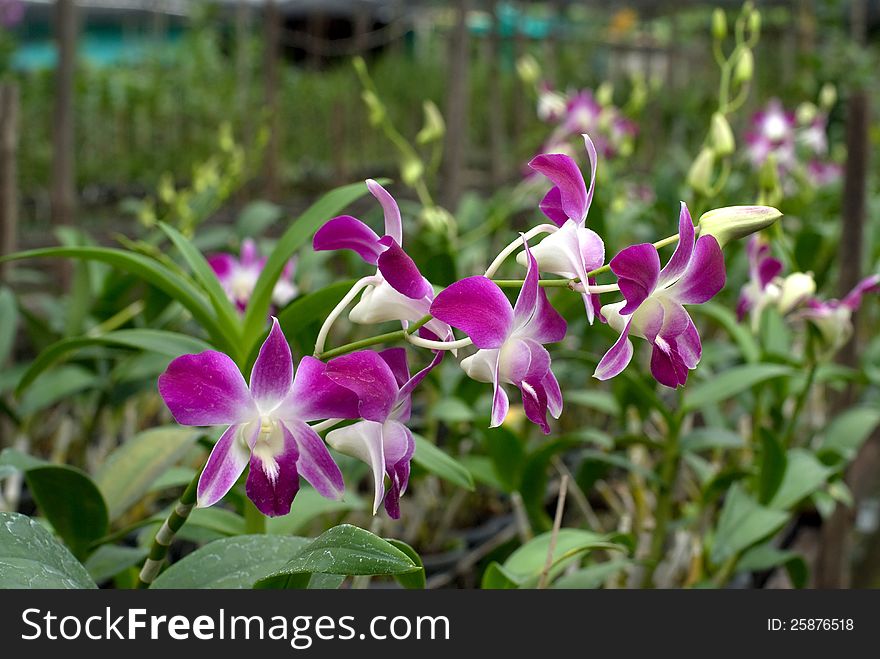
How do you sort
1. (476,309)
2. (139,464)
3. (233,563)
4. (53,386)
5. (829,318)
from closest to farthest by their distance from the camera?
(476,309) < (233,563) < (139,464) < (829,318) < (53,386)

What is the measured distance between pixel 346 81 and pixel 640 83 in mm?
2788

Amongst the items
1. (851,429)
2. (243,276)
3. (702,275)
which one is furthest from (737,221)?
(851,429)

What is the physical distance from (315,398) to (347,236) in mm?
83

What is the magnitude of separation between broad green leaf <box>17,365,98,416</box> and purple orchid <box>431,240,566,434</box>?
2.61 ft

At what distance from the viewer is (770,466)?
960mm

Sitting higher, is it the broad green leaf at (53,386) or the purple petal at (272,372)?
the broad green leaf at (53,386)

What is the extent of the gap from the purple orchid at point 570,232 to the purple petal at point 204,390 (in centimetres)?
15

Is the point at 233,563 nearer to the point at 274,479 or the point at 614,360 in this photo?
→ the point at 274,479

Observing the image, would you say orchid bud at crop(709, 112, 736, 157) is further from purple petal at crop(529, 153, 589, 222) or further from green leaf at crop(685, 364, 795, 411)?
purple petal at crop(529, 153, 589, 222)

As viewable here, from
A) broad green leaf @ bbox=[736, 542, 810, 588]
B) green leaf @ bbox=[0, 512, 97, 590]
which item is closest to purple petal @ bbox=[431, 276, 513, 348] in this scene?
green leaf @ bbox=[0, 512, 97, 590]

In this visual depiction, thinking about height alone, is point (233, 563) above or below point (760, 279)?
below

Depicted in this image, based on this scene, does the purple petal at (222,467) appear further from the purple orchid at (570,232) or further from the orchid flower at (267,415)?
the purple orchid at (570,232)

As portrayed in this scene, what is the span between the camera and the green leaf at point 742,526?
3.09 feet

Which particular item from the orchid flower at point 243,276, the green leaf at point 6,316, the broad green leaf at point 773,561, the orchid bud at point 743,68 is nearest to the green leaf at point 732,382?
the broad green leaf at point 773,561
